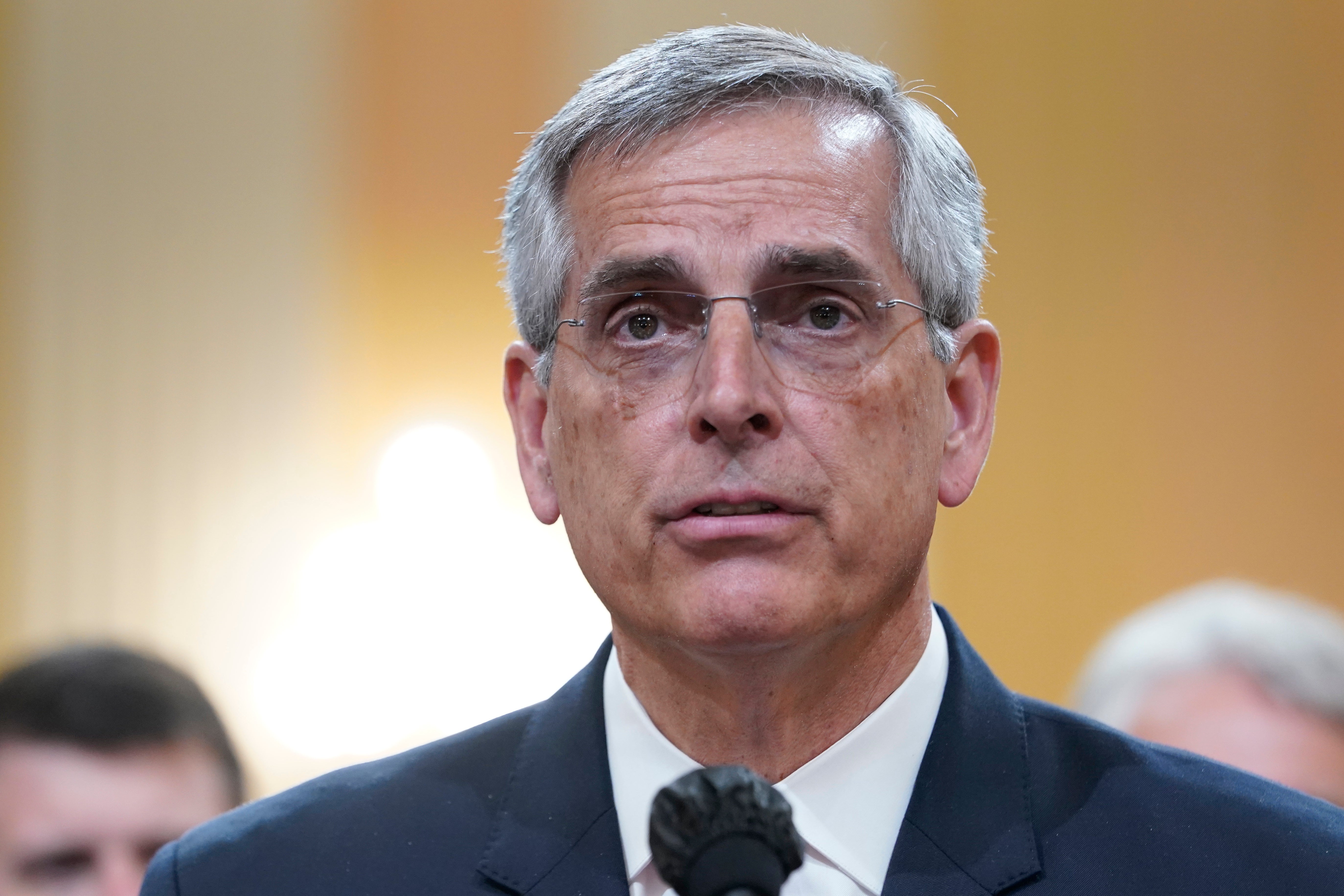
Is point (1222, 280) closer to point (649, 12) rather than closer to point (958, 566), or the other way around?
point (958, 566)

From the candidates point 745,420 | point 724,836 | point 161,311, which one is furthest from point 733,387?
point 161,311

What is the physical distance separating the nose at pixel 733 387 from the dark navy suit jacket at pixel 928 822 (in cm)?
45

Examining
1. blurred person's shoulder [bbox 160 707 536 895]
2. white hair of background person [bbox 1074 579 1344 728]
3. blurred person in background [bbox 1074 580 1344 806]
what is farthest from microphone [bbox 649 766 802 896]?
white hair of background person [bbox 1074 579 1344 728]

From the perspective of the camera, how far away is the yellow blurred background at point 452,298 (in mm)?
5746

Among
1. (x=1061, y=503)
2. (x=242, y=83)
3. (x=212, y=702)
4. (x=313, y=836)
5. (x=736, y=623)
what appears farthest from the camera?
(x=242, y=83)

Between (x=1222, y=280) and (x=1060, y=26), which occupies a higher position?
(x=1060, y=26)

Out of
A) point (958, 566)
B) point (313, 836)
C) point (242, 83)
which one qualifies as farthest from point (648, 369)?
point (242, 83)

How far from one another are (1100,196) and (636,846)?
4.63 m

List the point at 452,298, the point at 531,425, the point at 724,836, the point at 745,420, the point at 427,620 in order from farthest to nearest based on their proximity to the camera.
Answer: the point at 452,298
the point at 427,620
the point at 531,425
the point at 745,420
the point at 724,836

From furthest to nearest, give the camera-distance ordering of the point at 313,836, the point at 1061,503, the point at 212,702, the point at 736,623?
the point at 1061,503
the point at 212,702
the point at 313,836
the point at 736,623

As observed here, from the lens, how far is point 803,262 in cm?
180

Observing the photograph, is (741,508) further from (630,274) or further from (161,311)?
(161,311)

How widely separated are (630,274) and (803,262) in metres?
0.21

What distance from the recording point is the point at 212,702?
269cm
